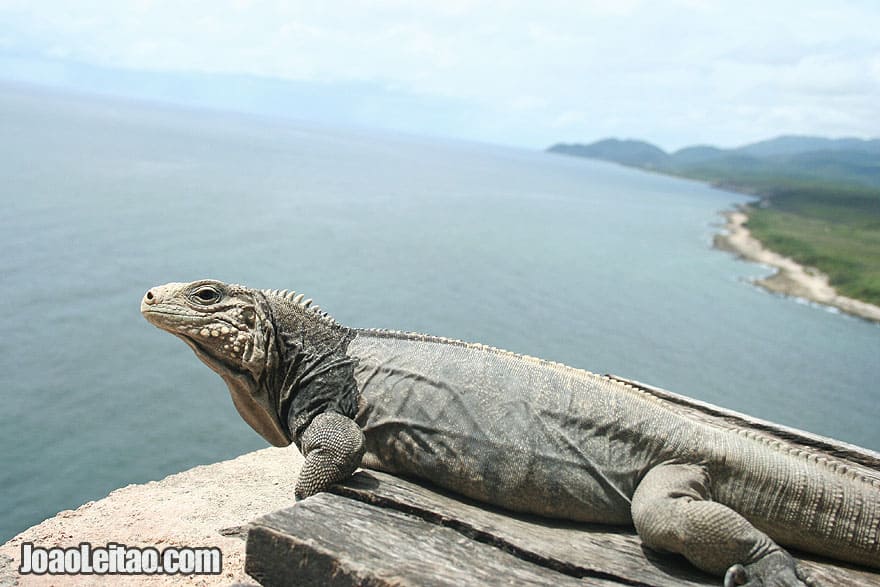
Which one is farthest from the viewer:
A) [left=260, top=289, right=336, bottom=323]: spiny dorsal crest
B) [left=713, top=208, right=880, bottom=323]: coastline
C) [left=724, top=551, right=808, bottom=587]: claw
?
[left=713, top=208, right=880, bottom=323]: coastline

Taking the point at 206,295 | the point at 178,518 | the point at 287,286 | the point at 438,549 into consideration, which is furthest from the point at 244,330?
the point at 287,286

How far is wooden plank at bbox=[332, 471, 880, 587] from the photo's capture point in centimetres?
489

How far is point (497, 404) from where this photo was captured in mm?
5629

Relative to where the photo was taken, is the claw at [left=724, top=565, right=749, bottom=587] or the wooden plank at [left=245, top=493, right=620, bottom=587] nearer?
the wooden plank at [left=245, top=493, right=620, bottom=587]

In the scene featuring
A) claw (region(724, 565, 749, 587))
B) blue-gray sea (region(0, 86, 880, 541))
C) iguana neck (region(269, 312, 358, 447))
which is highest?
iguana neck (region(269, 312, 358, 447))

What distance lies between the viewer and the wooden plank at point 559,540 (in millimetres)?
4887

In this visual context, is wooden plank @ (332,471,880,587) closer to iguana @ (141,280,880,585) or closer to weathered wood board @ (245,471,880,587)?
weathered wood board @ (245,471,880,587)

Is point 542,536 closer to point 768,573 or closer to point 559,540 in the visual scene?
point 559,540

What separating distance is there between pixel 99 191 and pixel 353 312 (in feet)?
85.9

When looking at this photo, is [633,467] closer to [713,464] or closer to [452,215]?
[713,464]

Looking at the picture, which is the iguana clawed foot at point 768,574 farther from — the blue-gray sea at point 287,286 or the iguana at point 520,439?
the blue-gray sea at point 287,286

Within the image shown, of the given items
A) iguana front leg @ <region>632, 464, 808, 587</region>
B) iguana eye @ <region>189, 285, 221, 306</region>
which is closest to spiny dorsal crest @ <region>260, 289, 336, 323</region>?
iguana eye @ <region>189, 285, 221, 306</region>

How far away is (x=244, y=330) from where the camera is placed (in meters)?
5.79

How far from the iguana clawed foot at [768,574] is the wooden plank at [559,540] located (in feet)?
0.71
